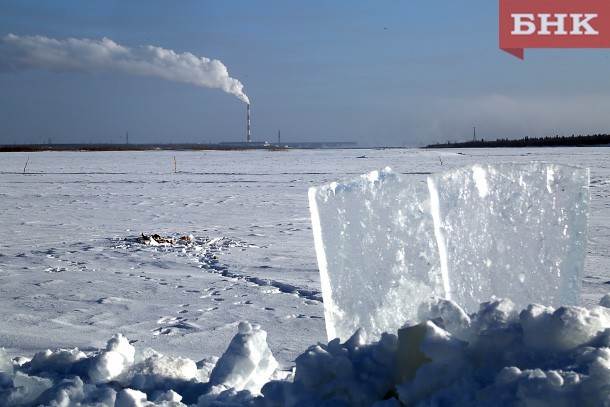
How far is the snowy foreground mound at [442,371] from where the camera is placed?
142cm

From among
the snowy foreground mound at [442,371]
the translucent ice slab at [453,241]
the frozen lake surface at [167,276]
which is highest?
the translucent ice slab at [453,241]

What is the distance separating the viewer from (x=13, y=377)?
234cm

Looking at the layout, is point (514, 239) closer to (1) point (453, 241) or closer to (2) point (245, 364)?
(1) point (453, 241)

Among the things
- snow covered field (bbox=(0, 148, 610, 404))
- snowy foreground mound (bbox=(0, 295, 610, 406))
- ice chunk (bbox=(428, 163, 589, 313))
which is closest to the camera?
snowy foreground mound (bbox=(0, 295, 610, 406))

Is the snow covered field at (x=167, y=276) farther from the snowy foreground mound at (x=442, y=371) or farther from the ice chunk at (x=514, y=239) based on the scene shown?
the ice chunk at (x=514, y=239)

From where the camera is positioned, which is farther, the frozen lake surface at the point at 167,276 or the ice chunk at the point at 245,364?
the frozen lake surface at the point at 167,276

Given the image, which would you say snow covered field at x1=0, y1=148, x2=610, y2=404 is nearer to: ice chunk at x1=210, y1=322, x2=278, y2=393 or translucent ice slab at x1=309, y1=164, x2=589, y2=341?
ice chunk at x1=210, y1=322, x2=278, y2=393

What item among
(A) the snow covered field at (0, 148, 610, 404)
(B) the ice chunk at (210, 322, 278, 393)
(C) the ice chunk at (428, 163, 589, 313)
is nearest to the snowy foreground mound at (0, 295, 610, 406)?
(B) the ice chunk at (210, 322, 278, 393)

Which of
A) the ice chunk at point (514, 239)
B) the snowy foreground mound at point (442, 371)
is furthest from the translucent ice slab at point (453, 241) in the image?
the snowy foreground mound at point (442, 371)

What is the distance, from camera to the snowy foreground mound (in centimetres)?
142

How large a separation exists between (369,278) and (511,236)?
553 millimetres

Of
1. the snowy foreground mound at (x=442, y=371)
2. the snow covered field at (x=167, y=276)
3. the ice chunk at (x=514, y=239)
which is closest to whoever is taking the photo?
the snowy foreground mound at (x=442, y=371)

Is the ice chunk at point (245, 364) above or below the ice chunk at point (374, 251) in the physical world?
below

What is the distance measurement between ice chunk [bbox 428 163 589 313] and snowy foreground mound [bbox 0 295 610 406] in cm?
29
